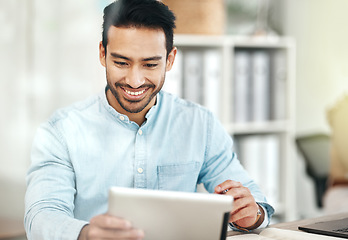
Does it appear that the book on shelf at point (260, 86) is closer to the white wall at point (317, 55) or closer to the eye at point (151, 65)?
the white wall at point (317, 55)

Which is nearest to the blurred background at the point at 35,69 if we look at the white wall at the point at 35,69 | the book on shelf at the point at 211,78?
the white wall at the point at 35,69

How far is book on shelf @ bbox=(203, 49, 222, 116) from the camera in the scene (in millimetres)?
2736

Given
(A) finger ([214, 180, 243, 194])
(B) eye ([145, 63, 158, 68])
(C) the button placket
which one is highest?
(B) eye ([145, 63, 158, 68])

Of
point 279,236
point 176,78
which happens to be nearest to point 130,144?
point 279,236

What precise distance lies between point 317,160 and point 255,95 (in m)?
0.49

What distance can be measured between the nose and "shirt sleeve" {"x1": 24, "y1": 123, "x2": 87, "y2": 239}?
226 millimetres

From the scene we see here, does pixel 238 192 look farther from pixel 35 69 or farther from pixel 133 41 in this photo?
pixel 35 69

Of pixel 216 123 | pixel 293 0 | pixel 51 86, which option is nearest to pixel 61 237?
pixel 216 123

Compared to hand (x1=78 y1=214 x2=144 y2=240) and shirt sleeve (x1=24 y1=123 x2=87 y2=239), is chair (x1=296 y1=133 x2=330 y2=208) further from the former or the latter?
hand (x1=78 y1=214 x2=144 y2=240)

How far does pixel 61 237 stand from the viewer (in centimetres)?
100

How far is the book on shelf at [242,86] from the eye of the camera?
285 centimetres

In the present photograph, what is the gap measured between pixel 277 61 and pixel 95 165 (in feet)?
6.36

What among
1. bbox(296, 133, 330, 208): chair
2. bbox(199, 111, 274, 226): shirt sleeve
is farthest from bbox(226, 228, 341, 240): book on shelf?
bbox(296, 133, 330, 208): chair

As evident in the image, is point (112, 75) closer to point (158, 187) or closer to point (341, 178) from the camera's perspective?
point (158, 187)
